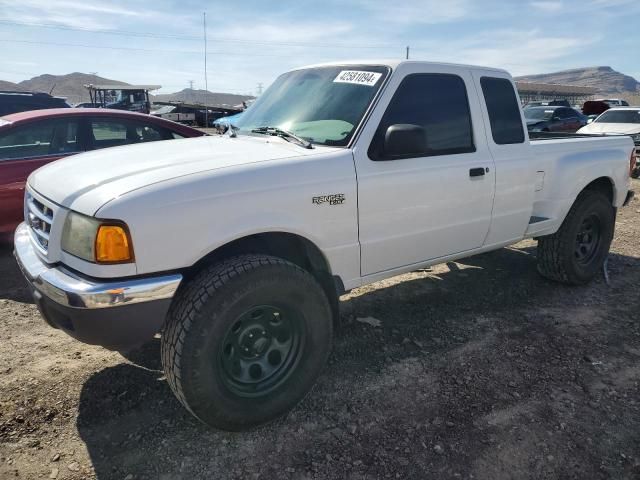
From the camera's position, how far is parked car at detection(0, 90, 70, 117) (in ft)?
26.9

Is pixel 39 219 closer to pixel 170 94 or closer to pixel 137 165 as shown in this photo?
pixel 137 165

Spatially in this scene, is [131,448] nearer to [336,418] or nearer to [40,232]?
[336,418]

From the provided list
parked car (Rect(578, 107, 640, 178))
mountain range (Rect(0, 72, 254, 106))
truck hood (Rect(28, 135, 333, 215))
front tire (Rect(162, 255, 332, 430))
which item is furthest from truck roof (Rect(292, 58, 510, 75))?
mountain range (Rect(0, 72, 254, 106))

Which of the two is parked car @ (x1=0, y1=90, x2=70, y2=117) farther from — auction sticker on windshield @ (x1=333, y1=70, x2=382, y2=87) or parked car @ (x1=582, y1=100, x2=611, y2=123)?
parked car @ (x1=582, y1=100, x2=611, y2=123)

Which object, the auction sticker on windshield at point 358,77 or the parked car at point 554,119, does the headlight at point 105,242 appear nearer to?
the auction sticker on windshield at point 358,77

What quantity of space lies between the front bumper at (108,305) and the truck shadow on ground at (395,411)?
0.65 metres

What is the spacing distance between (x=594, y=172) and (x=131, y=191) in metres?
4.19

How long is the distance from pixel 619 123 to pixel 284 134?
14212 mm

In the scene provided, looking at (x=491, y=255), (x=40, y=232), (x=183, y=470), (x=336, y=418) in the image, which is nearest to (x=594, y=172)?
(x=491, y=255)

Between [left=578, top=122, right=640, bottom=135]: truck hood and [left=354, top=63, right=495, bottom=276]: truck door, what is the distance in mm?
11655

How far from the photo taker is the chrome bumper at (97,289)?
7.21ft

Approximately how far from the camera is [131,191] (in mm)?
2262

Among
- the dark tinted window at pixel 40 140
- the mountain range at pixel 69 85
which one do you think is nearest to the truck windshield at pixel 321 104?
the dark tinted window at pixel 40 140

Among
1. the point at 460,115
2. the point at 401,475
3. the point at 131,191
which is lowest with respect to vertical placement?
the point at 401,475
